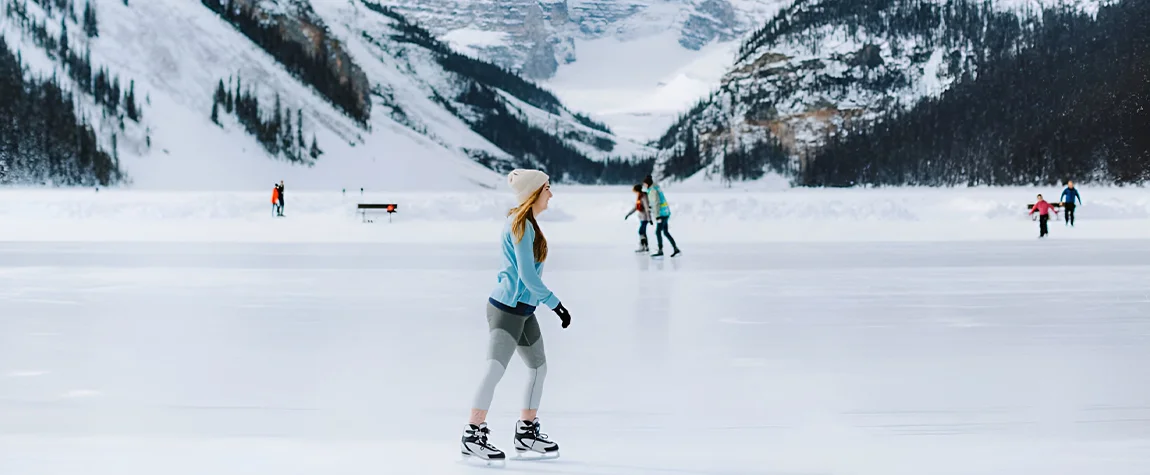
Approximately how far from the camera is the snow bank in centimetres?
3303

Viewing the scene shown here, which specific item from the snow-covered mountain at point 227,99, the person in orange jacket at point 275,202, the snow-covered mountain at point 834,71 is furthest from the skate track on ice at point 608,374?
the snow-covered mountain at point 834,71

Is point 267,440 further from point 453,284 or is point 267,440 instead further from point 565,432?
point 453,284

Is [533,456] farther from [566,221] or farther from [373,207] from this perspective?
[566,221]

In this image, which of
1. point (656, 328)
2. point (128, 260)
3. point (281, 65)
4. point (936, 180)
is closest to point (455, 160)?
point (281, 65)

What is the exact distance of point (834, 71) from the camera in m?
157

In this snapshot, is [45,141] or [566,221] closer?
[566,221]

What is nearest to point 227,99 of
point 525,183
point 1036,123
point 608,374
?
point 1036,123

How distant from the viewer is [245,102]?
144 metres

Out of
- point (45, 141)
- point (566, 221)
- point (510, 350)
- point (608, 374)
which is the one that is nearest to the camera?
point (510, 350)

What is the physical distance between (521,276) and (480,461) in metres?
1.11

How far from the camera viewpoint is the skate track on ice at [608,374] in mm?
7125

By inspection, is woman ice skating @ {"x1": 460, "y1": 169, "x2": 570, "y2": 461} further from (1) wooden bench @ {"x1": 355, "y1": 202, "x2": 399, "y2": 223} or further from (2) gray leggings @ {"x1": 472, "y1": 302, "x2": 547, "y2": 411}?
(1) wooden bench @ {"x1": 355, "y1": 202, "x2": 399, "y2": 223}

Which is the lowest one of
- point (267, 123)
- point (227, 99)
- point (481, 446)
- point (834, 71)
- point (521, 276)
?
point (481, 446)

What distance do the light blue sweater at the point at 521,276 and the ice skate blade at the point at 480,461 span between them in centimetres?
87
